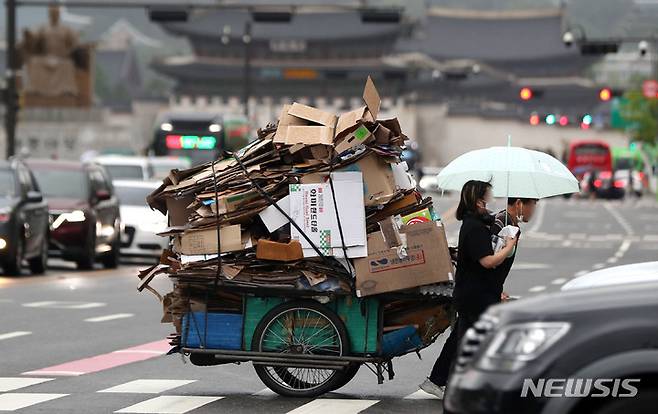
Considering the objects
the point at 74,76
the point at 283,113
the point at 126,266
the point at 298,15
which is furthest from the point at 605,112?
the point at 283,113

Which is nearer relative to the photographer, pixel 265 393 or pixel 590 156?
pixel 265 393

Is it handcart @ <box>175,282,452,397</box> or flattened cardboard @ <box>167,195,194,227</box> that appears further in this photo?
flattened cardboard @ <box>167,195,194,227</box>

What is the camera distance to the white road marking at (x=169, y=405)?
36.8ft

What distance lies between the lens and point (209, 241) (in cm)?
1195

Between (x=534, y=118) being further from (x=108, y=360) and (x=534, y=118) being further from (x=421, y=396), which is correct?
(x=421, y=396)

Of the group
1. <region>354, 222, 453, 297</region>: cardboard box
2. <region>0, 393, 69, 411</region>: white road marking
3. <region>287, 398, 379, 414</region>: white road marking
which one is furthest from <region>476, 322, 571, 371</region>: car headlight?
<region>0, 393, 69, 411</region>: white road marking

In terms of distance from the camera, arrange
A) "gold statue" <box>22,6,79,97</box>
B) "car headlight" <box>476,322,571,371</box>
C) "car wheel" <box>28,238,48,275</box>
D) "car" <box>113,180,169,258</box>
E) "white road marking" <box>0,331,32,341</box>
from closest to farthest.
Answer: "car headlight" <box>476,322,571,371</box>, "white road marking" <box>0,331,32,341</box>, "car wheel" <box>28,238,48,275</box>, "car" <box>113,180,169,258</box>, "gold statue" <box>22,6,79,97</box>

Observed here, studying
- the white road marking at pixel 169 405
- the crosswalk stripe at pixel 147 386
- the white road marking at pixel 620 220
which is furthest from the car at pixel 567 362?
the white road marking at pixel 620 220

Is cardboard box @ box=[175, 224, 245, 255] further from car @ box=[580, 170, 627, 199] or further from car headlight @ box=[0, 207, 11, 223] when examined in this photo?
car @ box=[580, 170, 627, 199]

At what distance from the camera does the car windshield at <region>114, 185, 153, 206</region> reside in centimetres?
3344

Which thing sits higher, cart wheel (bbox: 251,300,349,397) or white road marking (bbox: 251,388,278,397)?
cart wheel (bbox: 251,300,349,397)

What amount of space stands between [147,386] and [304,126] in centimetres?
210

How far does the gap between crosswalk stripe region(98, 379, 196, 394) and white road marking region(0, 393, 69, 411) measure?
492 millimetres

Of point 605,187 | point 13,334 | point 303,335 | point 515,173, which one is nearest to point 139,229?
point 13,334
